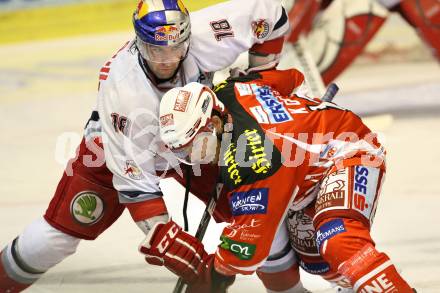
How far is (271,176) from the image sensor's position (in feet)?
9.97

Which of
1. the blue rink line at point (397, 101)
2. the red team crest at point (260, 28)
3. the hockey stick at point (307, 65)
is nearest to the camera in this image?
the red team crest at point (260, 28)

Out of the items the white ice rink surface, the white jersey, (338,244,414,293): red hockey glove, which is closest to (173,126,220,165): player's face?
the white jersey

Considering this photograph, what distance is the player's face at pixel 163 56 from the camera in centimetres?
331

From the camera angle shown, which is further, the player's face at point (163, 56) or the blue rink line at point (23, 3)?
the blue rink line at point (23, 3)

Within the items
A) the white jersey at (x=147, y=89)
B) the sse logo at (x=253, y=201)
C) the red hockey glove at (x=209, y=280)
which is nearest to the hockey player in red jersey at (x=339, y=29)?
the white jersey at (x=147, y=89)

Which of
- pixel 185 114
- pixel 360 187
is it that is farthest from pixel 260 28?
pixel 360 187

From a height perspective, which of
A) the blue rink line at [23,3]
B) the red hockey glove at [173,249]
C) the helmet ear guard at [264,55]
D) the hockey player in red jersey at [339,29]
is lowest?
the blue rink line at [23,3]

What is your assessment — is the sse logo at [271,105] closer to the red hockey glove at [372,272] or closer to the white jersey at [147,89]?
the white jersey at [147,89]

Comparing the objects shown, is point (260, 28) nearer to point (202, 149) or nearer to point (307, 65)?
point (202, 149)

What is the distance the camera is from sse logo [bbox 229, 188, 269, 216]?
3014 mm

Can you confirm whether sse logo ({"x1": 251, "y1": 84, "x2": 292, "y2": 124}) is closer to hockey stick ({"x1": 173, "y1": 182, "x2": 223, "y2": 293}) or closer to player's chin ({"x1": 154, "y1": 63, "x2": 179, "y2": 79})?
player's chin ({"x1": 154, "y1": 63, "x2": 179, "y2": 79})

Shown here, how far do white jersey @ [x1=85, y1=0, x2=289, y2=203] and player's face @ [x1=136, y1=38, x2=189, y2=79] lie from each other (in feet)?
0.14

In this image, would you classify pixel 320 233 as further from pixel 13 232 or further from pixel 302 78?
pixel 13 232

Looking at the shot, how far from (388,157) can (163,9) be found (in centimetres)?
248
